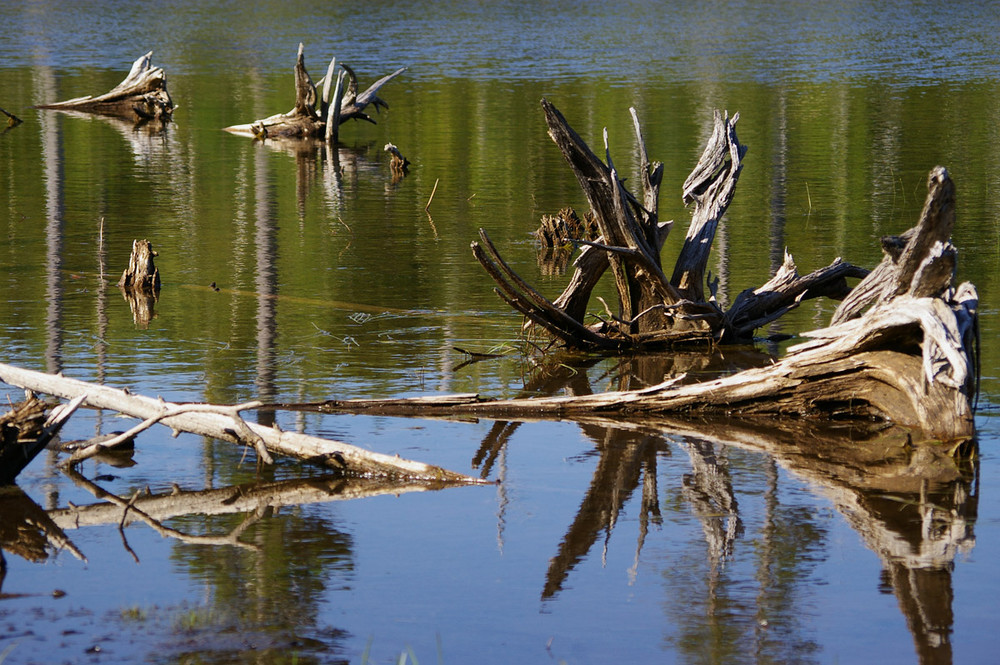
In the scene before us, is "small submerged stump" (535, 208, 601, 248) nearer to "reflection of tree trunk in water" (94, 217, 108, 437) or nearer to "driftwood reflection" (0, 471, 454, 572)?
"reflection of tree trunk in water" (94, 217, 108, 437)

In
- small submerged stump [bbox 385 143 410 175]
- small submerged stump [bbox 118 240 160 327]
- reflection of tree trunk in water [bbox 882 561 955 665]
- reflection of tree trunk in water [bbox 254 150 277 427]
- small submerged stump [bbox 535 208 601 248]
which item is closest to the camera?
reflection of tree trunk in water [bbox 882 561 955 665]

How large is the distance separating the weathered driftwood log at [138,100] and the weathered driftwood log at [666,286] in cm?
2128

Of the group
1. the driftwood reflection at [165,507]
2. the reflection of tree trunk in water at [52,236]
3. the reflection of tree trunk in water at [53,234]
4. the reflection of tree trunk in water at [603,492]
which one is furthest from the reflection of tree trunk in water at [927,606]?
the reflection of tree trunk in water at [53,234]

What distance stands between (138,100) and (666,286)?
22.9 m

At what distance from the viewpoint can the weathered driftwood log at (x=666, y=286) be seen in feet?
37.5

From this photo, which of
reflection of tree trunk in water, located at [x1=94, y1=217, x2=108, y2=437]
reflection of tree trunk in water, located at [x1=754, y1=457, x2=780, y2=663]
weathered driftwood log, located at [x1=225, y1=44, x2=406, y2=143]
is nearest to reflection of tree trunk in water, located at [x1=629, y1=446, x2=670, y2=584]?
reflection of tree trunk in water, located at [x1=754, y1=457, x2=780, y2=663]

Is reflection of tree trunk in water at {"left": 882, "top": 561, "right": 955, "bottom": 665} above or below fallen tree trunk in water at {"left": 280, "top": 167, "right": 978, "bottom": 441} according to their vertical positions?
below

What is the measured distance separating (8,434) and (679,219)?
12536mm

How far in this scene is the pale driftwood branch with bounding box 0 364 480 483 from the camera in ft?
27.3

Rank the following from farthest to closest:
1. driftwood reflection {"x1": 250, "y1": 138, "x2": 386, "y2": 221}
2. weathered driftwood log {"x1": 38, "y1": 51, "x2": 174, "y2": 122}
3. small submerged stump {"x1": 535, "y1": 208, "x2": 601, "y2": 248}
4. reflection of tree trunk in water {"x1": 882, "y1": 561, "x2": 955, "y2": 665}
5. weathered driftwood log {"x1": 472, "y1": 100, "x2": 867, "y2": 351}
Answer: weathered driftwood log {"x1": 38, "y1": 51, "x2": 174, "y2": 122}
driftwood reflection {"x1": 250, "y1": 138, "x2": 386, "y2": 221}
small submerged stump {"x1": 535, "y1": 208, "x2": 601, "y2": 248}
weathered driftwood log {"x1": 472, "y1": 100, "x2": 867, "y2": 351}
reflection of tree trunk in water {"x1": 882, "y1": 561, "x2": 955, "y2": 665}

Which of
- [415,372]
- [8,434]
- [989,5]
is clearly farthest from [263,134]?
[989,5]

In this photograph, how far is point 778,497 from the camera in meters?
8.22

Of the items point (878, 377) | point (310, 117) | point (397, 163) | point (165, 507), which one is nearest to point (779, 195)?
point (397, 163)

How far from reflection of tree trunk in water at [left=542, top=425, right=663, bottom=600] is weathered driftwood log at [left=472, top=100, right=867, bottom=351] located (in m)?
2.08
